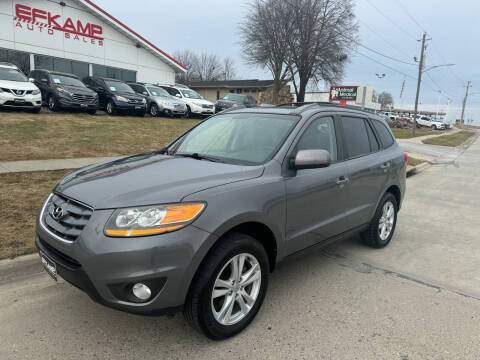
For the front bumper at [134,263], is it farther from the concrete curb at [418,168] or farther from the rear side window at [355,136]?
the concrete curb at [418,168]

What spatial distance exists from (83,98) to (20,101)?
2298mm

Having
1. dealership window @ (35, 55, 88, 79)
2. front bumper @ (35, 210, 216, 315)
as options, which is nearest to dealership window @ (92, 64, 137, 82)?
dealership window @ (35, 55, 88, 79)

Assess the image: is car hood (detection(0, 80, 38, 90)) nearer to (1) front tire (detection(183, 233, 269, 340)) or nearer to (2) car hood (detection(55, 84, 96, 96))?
(2) car hood (detection(55, 84, 96, 96))

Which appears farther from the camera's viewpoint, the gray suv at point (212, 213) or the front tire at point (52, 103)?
the front tire at point (52, 103)

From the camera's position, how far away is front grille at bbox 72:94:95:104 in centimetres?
1396

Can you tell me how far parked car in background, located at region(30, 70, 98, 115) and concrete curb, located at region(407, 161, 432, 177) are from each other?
11.7 m

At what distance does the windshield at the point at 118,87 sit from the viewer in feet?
A: 52.8

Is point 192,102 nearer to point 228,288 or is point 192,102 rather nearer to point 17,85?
point 17,85

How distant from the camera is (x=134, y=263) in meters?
2.23

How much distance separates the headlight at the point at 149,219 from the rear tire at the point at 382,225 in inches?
114

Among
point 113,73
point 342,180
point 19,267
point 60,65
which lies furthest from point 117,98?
point 342,180

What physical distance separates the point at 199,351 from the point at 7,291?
195 centimetres

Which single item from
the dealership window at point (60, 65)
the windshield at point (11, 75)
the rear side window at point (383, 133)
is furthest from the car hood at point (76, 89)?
the rear side window at point (383, 133)

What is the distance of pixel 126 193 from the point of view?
2.48 meters
